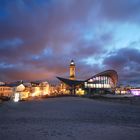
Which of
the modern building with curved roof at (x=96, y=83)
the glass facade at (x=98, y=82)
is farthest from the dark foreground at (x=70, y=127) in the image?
the modern building with curved roof at (x=96, y=83)

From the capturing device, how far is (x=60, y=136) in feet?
43.1

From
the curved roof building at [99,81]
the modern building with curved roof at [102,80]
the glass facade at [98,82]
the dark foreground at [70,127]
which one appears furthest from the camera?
the modern building with curved roof at [102,80]

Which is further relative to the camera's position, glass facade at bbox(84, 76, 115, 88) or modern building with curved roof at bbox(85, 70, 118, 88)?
modern building with curved roof at bbox(85, 70, 118, 88)

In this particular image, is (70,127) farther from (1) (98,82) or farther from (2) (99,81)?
(2) (99,81)

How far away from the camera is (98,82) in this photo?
136 m

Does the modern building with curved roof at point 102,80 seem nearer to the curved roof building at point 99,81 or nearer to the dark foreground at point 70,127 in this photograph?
the curved roof building at point 99,81

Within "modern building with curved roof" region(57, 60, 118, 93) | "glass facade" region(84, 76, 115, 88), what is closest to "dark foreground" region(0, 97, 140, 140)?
"glass facade" region(84, 76, 115, 88)

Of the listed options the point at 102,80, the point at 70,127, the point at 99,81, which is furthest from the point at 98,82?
the point at 70,127

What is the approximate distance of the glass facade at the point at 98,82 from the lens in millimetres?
133625

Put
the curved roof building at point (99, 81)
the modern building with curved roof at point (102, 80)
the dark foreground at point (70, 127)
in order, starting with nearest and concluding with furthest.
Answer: the dark foreground at point (70, 127) < the curved roof building at point (99, 81) < the modern building with curved roof at point (102, 80)

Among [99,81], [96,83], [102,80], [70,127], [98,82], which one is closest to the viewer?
[70,127]

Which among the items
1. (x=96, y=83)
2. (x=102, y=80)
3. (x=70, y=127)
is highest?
(x=102, y=80)

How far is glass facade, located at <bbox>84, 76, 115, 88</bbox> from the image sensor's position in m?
134

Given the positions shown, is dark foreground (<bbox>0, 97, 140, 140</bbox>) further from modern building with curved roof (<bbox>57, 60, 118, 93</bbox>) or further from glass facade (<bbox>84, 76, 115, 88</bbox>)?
modern building with curved roof (<bbox>57, 60, 118, 93</bbox>)
